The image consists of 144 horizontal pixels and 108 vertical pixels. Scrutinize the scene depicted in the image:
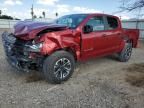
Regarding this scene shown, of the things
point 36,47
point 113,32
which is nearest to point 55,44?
point 36,47

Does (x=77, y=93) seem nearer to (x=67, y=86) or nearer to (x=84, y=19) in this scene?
(x=67, y=86)

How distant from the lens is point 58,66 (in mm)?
5859

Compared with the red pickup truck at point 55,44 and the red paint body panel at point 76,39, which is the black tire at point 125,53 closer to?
the red paint body panel at point 76,39

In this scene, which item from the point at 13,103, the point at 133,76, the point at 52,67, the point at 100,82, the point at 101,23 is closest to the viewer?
the point at 13,103

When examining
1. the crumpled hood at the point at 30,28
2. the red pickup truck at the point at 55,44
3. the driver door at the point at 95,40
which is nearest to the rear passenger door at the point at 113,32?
the driver door at the point at 95,40

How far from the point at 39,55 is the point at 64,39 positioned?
2.50 feet

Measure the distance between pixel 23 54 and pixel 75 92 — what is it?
1.54 m

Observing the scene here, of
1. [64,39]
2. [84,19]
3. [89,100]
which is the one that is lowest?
[89,100]

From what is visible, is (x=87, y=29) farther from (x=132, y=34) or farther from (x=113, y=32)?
(x=132, y=34)

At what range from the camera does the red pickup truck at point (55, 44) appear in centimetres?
559

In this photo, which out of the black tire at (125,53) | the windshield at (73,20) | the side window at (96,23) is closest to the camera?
the windshield at (73,20)

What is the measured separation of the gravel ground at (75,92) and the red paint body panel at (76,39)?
28.8 inches

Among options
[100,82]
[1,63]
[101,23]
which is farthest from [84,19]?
[1,63]

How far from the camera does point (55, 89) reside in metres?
5.55
